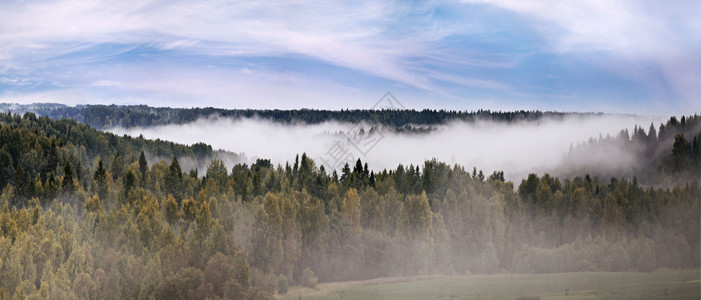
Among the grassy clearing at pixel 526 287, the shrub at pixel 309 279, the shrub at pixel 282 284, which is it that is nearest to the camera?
the shrub at pixel 282 284

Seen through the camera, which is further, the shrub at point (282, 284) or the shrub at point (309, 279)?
the shrub at point (309, 279)

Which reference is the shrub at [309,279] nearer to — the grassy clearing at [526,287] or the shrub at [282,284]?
the grassy clearing at [526,287]

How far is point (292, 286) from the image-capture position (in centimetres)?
16525

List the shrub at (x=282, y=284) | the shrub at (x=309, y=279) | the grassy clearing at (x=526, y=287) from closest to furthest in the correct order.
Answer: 1. the shrub at (x=282, y=284)
2. the grassy clearing at (x=526, y=287)
3. the shrub at (x=309, y=279)

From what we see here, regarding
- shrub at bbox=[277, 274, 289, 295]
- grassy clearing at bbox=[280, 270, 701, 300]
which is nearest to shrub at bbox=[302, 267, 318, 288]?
grassy clearing at bbox=[280, 270, 701, 300]

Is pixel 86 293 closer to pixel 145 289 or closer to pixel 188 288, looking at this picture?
pixel 145 289

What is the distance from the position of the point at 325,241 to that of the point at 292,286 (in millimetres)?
21144

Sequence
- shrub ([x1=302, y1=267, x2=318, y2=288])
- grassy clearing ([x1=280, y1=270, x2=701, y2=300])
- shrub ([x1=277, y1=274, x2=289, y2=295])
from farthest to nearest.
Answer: shrub ([x1=302, y1=267, x2=318, y2=288]) → grassy clearing ([x1=280, y1=270, x2=701, y2=300]) → shrub ([x1=277, y1=274, x2=289, y2=295])

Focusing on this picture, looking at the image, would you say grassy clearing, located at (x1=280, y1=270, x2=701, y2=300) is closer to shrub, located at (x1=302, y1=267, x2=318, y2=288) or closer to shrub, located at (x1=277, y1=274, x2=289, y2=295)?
shrub, located at (x1=277, y1=274, x2=289, y2=295)

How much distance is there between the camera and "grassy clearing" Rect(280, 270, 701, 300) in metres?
162

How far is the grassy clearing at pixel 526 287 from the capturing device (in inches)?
6393

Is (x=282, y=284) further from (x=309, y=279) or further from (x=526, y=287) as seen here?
(x=526, y=287)

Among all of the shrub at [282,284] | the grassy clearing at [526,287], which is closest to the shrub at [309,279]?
the grassy clearing at [526,287]

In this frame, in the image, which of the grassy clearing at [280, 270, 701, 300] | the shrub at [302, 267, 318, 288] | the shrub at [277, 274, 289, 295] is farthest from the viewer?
the shrub at [302, 267, 318, 288]
